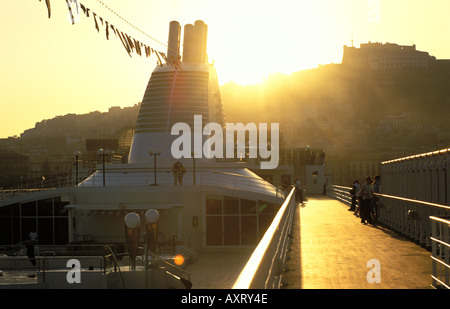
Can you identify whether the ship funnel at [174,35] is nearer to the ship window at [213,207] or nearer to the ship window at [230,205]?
the ship window at [213,207]

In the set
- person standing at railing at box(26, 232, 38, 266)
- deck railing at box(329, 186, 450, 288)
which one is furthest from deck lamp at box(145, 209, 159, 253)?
deck railing at box(329, 186, 450, 288)

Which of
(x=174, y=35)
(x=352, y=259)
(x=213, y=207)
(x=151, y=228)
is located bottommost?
(x=151, y=228)

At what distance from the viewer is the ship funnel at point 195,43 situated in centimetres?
5162

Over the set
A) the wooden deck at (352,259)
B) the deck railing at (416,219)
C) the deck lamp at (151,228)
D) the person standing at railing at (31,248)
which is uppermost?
the deck railing at (416,219)

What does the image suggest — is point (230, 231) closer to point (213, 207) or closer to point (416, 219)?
point (213, 207)

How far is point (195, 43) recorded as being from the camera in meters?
51.8

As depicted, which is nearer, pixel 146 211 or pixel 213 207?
pixel 146 211

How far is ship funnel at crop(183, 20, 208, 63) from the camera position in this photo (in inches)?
2032

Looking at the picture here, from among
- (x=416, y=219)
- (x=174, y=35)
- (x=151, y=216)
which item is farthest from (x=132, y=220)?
(x=174, y=35)

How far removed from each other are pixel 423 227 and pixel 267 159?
50.3 metres

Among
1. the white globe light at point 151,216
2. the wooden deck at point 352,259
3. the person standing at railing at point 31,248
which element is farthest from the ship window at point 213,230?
the wooden deck at point 352,259

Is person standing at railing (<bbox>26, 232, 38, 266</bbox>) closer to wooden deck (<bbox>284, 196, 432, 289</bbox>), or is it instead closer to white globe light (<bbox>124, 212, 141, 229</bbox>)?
white globe light (<bbox>124, 212, 141, 229</bbox>)
